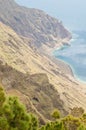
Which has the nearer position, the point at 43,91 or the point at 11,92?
the point at 11,92

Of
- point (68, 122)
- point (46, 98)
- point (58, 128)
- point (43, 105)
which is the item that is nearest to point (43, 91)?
point (46, 98)

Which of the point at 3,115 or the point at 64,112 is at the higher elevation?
the point at 64,112

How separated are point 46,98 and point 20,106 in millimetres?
63910

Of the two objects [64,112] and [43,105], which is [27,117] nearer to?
[43,105]

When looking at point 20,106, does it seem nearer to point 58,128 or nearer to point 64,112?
point 58,128

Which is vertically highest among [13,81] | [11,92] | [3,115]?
[13,81]

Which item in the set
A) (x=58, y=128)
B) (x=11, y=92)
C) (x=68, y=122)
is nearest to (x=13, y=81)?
(x=11, y=92)

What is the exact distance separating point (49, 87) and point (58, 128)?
7075cm

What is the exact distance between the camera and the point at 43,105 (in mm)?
94375

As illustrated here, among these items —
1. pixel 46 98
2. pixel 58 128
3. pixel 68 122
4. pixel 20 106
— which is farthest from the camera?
pixel 46 98

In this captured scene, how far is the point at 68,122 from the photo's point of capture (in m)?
53.4

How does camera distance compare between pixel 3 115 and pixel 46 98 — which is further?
pixel 46 98

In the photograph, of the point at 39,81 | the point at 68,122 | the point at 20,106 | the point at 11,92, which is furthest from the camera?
the point at 39,81

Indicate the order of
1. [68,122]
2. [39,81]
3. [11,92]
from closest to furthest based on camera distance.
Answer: [68,122] < [11,92] < [39,81]
